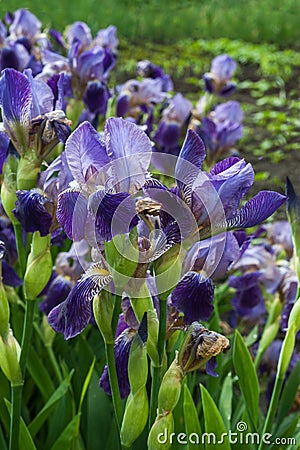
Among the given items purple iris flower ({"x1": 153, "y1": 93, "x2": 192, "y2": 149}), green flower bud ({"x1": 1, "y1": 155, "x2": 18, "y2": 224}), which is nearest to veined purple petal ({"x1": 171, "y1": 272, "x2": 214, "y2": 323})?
green flower bud ({"x1": 1, "y1": 155, "x2": 18, "y2": 224})

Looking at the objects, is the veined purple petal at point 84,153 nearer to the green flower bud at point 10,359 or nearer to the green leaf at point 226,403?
the green flower bud at point 10,359

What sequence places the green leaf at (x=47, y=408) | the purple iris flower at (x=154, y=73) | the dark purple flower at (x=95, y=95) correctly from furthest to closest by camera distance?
the purple iris flower at (x=154, y=73) < the dark purple flower at (x=95, y=95) < the green leaf at (x=47, y=408)

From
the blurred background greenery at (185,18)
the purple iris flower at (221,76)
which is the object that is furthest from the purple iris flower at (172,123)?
the blurred background greenery at (185,18)

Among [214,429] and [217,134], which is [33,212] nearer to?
[214,429]

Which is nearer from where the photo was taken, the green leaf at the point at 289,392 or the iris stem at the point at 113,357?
the iris stem at the point at 113,357

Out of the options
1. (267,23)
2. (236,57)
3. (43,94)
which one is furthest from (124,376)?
(267,23)

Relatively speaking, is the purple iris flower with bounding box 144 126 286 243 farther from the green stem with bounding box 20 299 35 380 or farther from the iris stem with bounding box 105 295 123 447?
the green stem with bounding box 20 299 35 380
